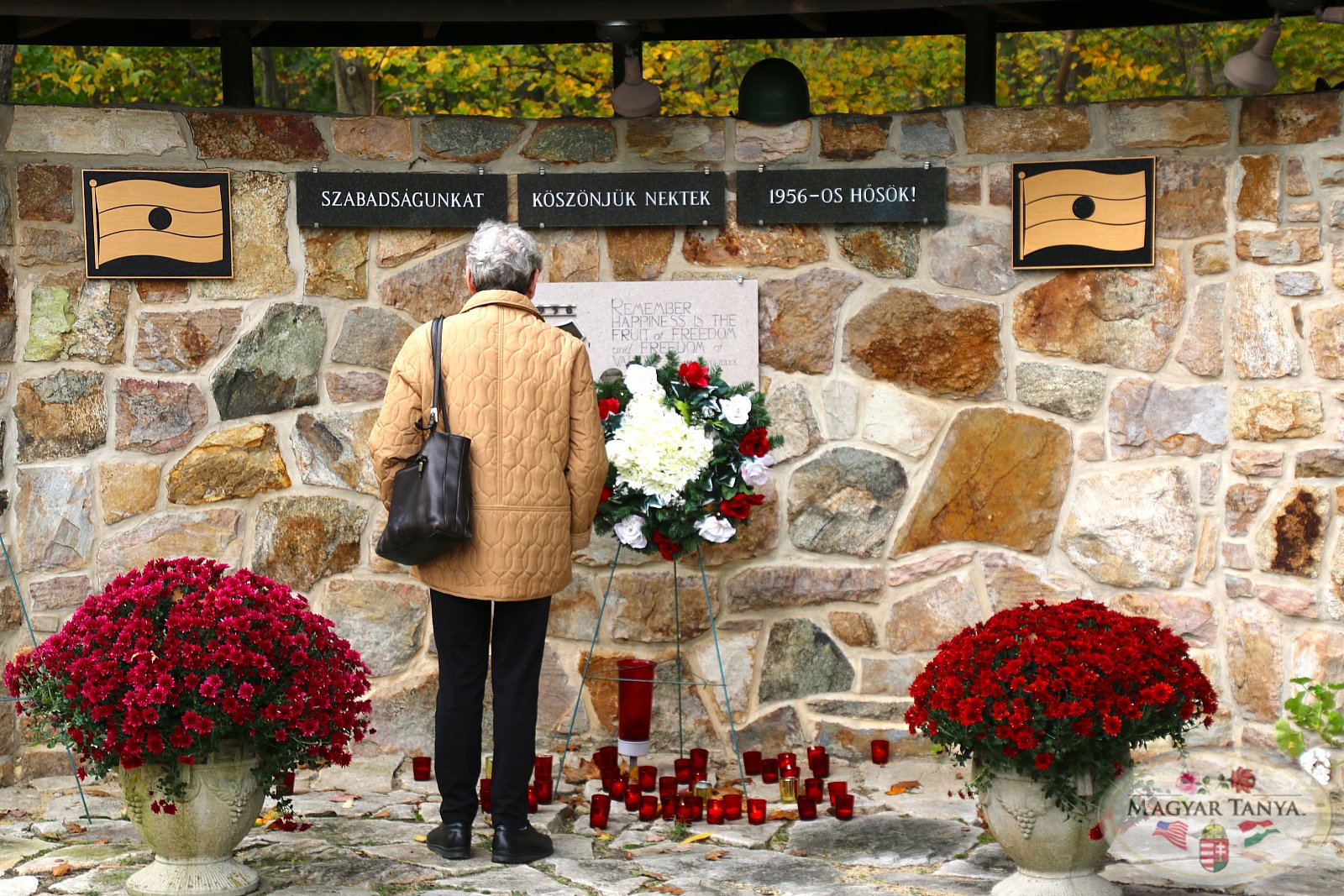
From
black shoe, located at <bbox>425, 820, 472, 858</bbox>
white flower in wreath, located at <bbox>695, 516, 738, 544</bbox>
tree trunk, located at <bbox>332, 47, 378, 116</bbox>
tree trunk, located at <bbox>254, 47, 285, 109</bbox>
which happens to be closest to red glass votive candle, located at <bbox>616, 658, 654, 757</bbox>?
white flower in wreath, located at <bbox>695, 516, 738, 544</bbox>

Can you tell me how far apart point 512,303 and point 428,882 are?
149cm

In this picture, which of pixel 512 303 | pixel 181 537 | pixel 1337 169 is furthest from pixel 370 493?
pixel 1337 169

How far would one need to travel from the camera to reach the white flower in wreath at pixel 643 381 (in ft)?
13.7

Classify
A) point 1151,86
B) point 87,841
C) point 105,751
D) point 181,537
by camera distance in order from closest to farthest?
point 105,751
point 87,841
point 181,537
point 1151,86

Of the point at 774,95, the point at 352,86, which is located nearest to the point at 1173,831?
the point at 774,95

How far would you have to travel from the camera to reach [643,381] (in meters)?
4.18

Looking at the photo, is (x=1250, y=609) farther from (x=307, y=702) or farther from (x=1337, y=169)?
(x=307, y=702)

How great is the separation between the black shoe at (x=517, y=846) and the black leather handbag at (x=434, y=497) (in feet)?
2.54

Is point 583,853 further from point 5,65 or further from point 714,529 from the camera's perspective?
point 5,65

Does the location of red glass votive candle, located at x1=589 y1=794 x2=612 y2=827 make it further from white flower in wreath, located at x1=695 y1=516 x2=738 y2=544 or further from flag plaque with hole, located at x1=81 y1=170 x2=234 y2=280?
flag plaque with hole, located at x1=81 y1=170 x2=234 y2=280

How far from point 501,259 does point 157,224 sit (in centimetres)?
160

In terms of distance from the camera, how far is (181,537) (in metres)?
4.80

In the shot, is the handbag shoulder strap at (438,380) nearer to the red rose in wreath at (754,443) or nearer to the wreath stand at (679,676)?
the red rose in wreath at (754,443)

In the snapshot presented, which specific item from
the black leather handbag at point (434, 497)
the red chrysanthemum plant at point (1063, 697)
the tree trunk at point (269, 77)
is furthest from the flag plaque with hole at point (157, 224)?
the tree trunk at point (269, 77)
